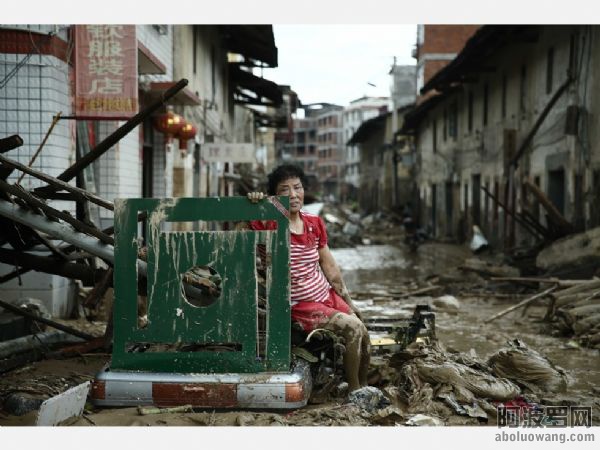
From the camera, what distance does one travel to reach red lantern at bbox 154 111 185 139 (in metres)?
13.3

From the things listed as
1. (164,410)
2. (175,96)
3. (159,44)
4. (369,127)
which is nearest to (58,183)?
(164,410)

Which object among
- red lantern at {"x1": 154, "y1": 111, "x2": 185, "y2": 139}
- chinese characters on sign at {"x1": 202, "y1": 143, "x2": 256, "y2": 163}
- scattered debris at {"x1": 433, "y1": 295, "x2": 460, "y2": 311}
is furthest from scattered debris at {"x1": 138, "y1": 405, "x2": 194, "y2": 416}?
chinese characters on sign at {"x1": 202, "y1": 143, "x2": 256, "y2": 163}

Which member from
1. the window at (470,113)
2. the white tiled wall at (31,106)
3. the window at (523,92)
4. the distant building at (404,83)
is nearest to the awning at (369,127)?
the distant building at (404,83)

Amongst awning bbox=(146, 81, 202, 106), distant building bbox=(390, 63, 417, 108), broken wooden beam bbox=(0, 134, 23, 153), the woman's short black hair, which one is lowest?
the woman's short black hair

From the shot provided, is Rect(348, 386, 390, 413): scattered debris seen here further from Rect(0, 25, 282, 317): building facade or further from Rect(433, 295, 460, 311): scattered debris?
Rect(433, 295, 460, 311): scattered debris

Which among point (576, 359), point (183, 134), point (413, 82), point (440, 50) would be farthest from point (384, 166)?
point (576, 359)

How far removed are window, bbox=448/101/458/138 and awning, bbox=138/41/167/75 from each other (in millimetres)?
18174

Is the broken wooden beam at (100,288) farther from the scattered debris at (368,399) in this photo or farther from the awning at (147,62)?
the awning at (147,62)

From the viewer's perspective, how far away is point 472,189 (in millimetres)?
24953

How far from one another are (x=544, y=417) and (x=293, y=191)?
7.59 feet

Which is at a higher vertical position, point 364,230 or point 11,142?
point 11,142

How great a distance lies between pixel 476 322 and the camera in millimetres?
10094

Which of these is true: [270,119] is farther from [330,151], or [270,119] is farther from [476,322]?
[330,151]

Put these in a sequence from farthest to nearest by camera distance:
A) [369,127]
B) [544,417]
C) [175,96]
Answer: [369,127], [175,96], [544,417]
